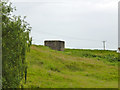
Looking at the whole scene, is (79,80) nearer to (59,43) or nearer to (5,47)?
(5,47)

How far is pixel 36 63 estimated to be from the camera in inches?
1283

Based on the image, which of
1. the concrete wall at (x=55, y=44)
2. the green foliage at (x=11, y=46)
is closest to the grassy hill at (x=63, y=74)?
the green foliage at (x=11, y=46)

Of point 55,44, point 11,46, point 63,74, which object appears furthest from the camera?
point 55,44

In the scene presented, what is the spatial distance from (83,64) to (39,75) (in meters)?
13.0

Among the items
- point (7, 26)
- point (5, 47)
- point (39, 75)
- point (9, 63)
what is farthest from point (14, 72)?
point (39, 75)

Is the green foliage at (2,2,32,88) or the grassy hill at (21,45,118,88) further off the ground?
the green foliage at (2,2,32,88)

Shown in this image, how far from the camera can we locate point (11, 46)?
1343 cm

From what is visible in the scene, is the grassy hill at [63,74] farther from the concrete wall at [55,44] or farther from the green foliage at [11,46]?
the concrete wall at [55,44]

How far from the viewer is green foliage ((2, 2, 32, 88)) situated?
13070mm

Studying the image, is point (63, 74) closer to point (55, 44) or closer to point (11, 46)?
point (11, 46)

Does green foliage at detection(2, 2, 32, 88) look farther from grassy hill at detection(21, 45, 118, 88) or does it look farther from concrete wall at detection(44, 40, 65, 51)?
concrete wall at detection(44, 40, 65, 51)

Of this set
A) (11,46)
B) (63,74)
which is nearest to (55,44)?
(63,74)

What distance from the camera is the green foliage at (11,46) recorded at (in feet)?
42.9

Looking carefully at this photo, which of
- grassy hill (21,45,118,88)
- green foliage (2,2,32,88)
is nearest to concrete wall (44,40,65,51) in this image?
grassy hill (21,45,118,88)
